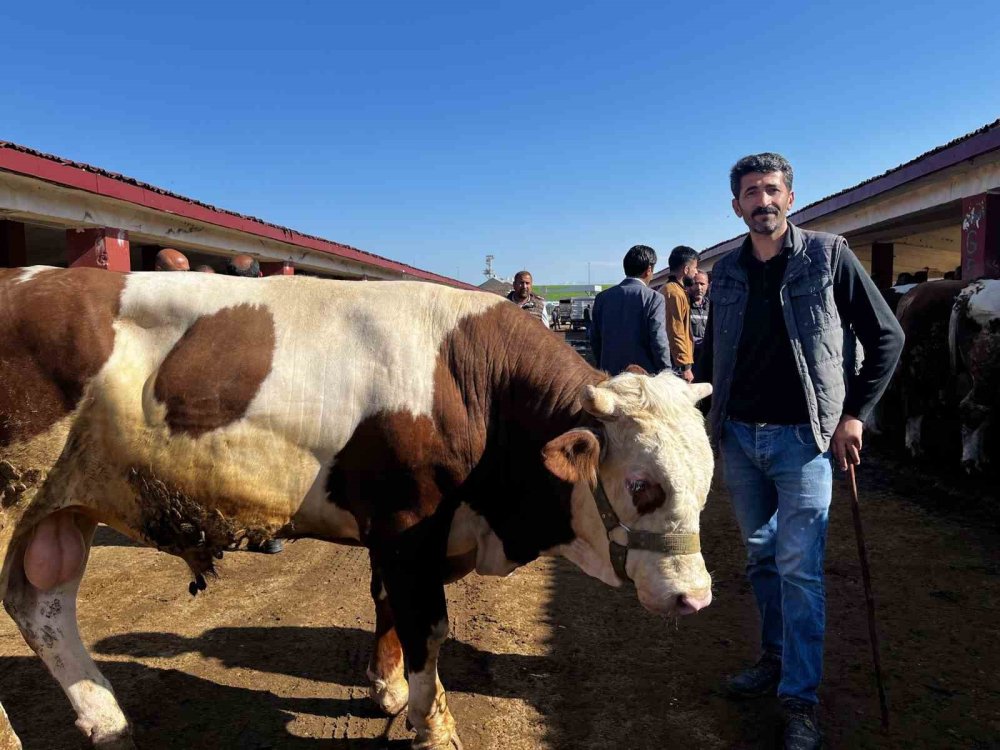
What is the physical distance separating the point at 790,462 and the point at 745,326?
1.95 ft

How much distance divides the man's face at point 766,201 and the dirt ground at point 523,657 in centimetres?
201

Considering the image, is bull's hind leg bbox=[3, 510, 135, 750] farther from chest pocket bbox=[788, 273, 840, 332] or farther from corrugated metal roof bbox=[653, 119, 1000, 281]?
corrugated metal roof bbox=[653, 119, 1000, 281]

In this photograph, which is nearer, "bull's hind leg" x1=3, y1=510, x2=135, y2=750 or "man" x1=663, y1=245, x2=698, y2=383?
"bull's hind leg" x1=3, y1=510, x2=135, y2=750

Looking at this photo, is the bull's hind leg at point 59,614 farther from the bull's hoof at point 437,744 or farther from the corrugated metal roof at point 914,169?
the corrugated metal roof at point 914,169

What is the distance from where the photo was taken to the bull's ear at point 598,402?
233 cm

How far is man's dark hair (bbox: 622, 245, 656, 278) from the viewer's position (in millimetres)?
5109

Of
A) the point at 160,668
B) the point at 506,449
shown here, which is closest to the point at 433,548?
the point at 506,449

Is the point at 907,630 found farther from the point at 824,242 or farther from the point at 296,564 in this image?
the point at 296,564

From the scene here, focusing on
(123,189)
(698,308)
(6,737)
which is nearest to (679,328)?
(698,308)

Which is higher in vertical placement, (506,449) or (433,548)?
(506,449)

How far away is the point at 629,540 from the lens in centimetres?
237

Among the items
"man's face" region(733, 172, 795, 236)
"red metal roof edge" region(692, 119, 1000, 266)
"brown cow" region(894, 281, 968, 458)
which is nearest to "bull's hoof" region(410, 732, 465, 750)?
"man's face" region(733, 172, 795, 236)

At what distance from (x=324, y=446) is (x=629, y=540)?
115cm

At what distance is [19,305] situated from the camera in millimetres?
2424
